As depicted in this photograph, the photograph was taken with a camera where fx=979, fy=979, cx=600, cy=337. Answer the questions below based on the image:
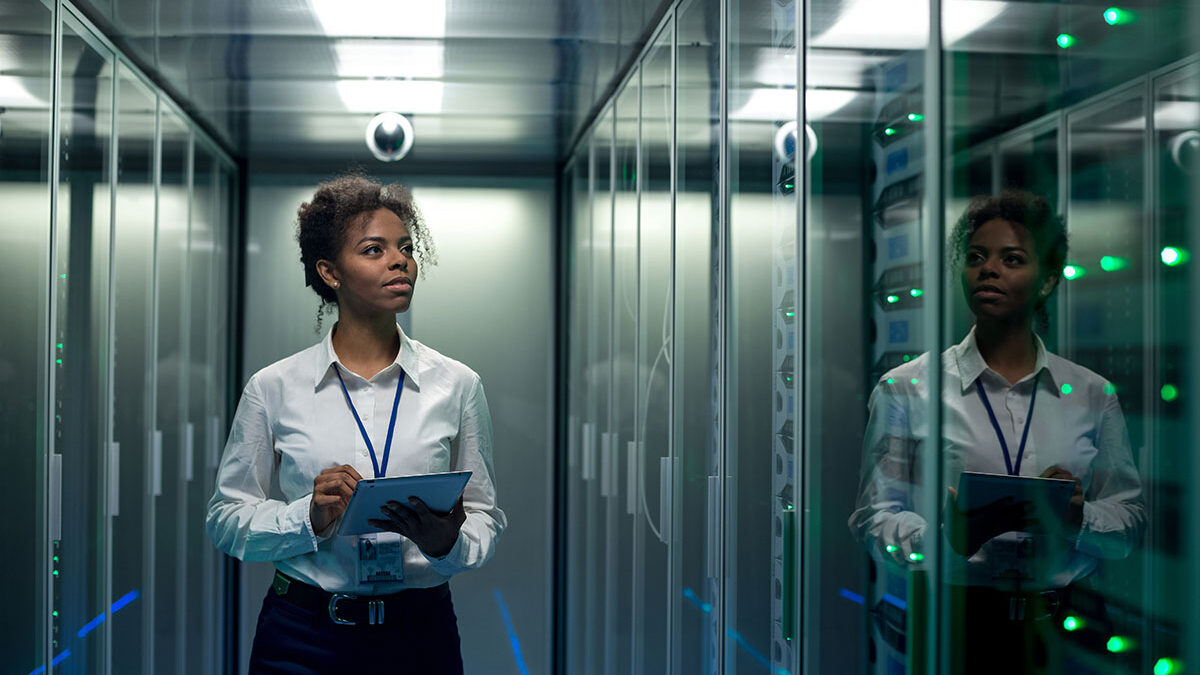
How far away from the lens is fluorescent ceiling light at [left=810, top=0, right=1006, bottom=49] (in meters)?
1.11

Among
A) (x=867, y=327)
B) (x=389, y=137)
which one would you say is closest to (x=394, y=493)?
(x=867, y=327)

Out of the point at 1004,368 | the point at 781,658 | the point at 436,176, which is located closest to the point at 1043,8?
the point at 1004,368

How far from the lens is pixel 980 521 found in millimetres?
1123

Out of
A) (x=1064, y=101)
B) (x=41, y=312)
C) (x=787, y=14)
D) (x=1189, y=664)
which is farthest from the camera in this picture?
(x=41, y=312)

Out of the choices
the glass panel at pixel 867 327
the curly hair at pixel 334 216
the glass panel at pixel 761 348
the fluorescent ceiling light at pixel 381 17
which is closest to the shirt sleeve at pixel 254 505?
the curly hair at pixel 334 216

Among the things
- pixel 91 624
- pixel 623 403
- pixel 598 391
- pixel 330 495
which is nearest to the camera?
pixel 330 495

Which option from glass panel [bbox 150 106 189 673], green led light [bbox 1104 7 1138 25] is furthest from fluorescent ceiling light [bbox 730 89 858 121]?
glass panel [bbox 150 106 189 673]

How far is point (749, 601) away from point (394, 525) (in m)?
0.75

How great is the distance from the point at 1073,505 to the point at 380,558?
65.6 inches

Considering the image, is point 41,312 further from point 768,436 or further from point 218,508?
point 768,436

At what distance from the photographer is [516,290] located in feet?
12.9

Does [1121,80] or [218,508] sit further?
[218,508]

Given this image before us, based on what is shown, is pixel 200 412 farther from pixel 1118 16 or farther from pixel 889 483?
pixel 1118 16

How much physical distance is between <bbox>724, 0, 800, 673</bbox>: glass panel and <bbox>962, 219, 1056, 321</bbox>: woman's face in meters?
0.55
